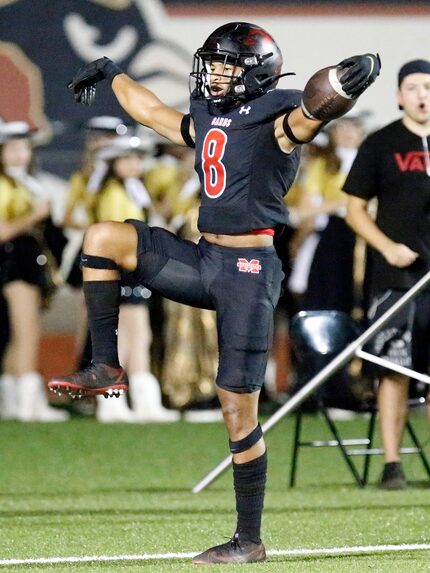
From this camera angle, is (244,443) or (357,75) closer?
(357,75)

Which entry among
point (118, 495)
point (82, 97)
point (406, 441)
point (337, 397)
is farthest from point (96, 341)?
point (406, 441)

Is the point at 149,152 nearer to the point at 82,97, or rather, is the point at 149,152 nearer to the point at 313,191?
the point at 313,191

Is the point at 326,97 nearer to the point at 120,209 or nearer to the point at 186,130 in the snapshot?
the point at 186,130

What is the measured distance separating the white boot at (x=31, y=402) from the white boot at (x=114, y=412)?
29 cm

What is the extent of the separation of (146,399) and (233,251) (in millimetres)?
6066

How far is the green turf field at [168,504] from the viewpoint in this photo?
656 cm

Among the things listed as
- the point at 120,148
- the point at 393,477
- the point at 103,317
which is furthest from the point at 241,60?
the point at 120,148

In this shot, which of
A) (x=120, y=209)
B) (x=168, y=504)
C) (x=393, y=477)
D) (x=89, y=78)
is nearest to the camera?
(x=89, y=78)

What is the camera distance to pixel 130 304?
12.6 meters

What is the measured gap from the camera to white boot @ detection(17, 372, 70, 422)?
1257 centimetres

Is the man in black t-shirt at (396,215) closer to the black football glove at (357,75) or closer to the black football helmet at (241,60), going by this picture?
the black football helmet at (241,60)

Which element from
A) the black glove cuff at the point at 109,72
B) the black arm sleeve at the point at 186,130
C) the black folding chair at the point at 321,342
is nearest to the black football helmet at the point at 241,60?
the black arm sleeve at the point at 186,130

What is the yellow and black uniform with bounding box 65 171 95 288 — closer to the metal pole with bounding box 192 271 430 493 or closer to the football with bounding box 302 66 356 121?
the metal pole with bounding box 192 271 430 493

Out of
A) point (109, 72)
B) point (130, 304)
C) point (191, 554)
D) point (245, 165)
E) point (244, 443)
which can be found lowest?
point (130, 304)
